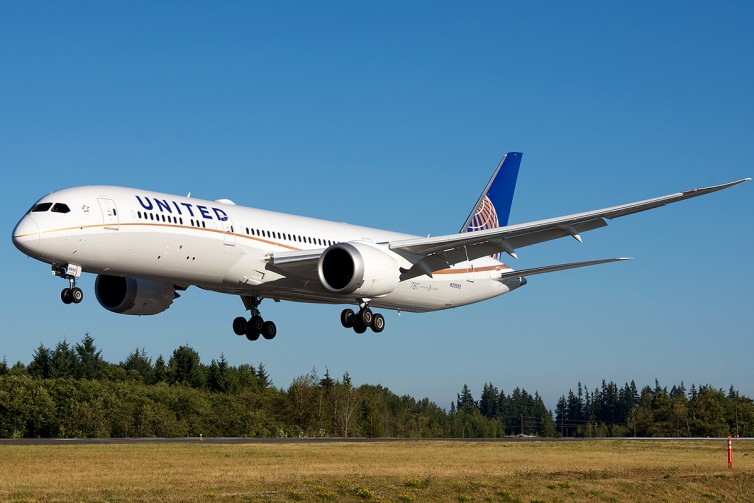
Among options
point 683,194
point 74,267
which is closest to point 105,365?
point 74,267

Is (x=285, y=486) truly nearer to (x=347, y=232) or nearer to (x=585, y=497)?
(x=585, y=497)

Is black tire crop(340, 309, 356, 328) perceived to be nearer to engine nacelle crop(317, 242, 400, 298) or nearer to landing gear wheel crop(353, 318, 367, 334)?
landing gear wheel crop(353, 318, 367, 334)

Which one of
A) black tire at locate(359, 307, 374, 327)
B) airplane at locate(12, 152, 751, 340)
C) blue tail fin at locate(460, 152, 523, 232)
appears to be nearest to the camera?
airplane at locate(12, 152, 751, 340)

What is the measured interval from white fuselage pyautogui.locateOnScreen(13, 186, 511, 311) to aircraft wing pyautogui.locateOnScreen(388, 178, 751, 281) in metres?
0.99

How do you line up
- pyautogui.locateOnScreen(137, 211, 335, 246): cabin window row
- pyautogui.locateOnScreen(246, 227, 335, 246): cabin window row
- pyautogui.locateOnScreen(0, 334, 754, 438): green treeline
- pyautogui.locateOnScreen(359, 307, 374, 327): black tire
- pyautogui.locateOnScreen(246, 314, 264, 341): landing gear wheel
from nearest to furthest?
pyautogui.locateOnScreen(137, 211, 335, 246): cabin window row → pyautogui.locateOnScreen(246, 227, 335, 246): cabin window row → pyautogui.locateOnScreen(359, 307, 374, 327): black tire → pyautogui.locateOnScreen(246, 314, 264, 341): landing gear wheel → pyautogui.locateOnScreen(0, 334, 754, 438): green treeline

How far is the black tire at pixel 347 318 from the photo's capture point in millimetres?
42156

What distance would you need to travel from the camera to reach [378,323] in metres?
42.3

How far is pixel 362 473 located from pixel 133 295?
12616mm

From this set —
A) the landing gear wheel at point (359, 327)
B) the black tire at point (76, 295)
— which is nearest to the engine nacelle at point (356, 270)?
the landing gear wheel at point (359, 327)

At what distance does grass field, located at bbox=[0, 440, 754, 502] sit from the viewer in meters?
30.8

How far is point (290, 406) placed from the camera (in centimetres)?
10494

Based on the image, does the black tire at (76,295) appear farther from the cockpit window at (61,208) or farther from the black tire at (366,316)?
the black tire at (366,316)

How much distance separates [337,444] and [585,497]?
23.3 metres

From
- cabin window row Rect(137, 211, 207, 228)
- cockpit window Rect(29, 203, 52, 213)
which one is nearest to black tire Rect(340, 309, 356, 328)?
cabin window row Rect(137, 211, 207, 228)
